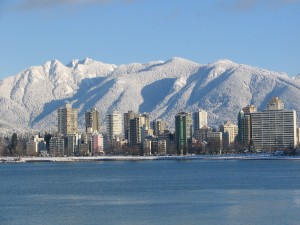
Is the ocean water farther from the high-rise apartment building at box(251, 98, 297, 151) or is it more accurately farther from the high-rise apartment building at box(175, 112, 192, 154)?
the high-rise apartment building at box(251, 98, 297, 151)

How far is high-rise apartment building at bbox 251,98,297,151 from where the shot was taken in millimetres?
167375

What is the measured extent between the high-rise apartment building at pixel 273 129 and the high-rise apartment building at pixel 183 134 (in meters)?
11.6

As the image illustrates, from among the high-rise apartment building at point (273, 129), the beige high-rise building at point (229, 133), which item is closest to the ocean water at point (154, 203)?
the high-rise apartment building at point (273, 129)

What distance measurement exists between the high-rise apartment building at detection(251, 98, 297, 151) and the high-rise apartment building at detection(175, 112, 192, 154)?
11593mm

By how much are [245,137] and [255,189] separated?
11612 centimetres

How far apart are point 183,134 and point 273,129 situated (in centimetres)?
1612

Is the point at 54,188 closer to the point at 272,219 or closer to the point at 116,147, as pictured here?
the point at 272,219

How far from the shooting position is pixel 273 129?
6673 inches

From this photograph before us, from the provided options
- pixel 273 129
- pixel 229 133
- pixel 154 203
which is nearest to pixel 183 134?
pixel 273 129

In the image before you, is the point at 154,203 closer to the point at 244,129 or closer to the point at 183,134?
the point at 183,134

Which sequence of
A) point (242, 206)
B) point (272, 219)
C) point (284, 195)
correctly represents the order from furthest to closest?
point (284, 195), point (242, 206), point (272, 219)

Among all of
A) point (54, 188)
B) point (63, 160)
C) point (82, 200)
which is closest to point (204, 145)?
point (63, 160)

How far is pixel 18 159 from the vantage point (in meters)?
146

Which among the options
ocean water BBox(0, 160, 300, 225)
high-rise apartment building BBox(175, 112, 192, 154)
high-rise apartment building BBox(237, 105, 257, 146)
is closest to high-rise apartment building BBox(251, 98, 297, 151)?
high-rise apartment building BBox(237, 105, 257, 146)
